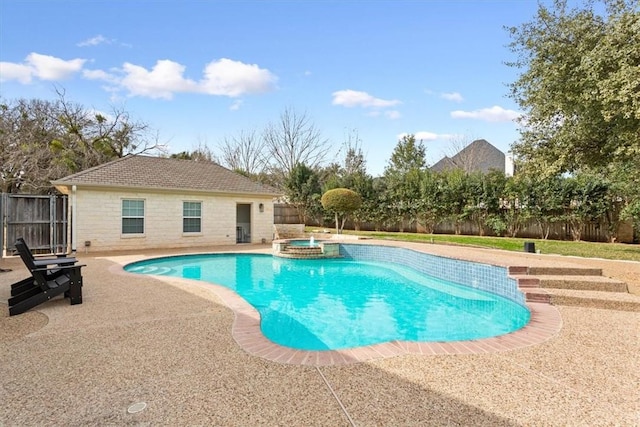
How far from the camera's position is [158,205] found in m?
15.3

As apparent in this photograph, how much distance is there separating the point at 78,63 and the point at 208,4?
1317cm

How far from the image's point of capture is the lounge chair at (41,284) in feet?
18.9

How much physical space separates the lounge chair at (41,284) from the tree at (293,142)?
91.9 feet

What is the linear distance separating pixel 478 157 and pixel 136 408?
125ft

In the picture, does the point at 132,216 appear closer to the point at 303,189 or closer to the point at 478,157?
the point at 303,189

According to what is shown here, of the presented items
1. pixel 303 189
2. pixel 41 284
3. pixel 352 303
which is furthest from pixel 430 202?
pixel 41 284

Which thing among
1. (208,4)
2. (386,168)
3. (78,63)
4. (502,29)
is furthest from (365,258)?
(386,168)

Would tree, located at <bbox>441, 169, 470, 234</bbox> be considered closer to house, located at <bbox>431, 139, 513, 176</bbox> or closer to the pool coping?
the pool coping

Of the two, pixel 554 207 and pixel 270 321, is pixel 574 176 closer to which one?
pixel 554 207

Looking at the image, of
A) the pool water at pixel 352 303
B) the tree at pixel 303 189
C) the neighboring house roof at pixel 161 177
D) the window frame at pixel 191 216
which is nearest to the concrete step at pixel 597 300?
the pool water at pixel 352 303

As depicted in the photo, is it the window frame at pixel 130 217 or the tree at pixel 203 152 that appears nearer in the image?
the window frame at pixel 130 217

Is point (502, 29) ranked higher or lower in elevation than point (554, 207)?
higher

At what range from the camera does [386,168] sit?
134 feet

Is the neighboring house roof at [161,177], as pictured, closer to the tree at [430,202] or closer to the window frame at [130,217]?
Answer: the window frame at [130,217]
